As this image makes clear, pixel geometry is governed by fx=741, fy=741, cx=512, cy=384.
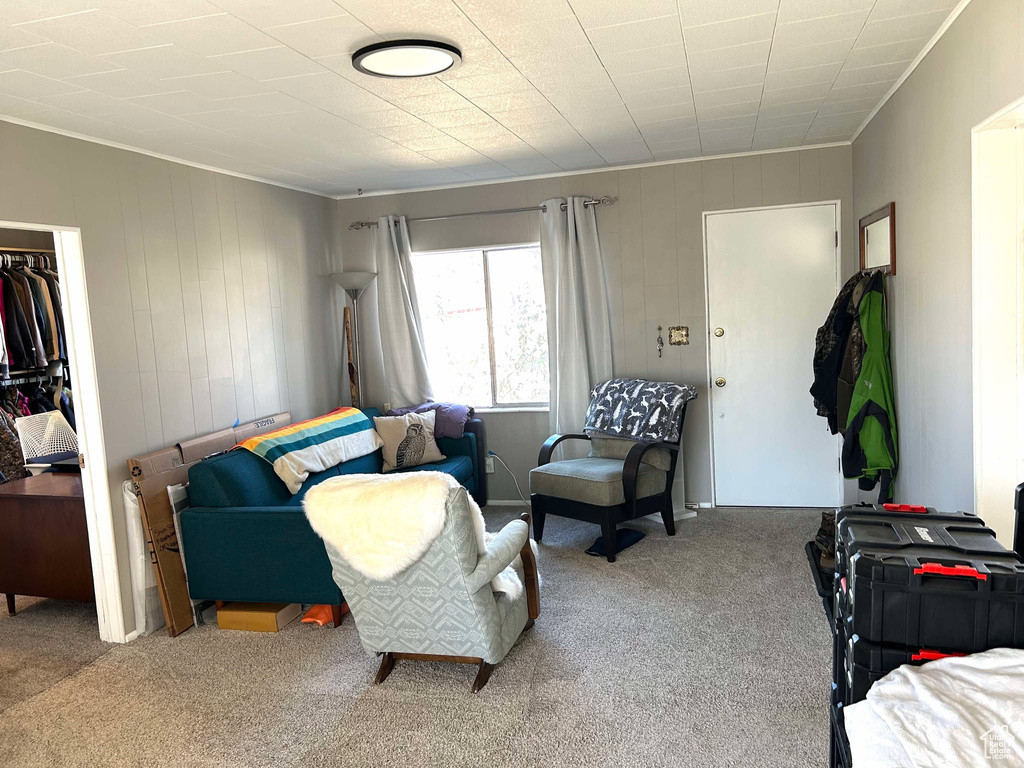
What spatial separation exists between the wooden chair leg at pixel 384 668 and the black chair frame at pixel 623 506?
1.58 meters

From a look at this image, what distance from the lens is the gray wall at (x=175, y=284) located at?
3297 mm

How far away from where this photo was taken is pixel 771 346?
4879 millimetres

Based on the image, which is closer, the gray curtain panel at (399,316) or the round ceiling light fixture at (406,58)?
the round ceiling light fixture at (406,58)

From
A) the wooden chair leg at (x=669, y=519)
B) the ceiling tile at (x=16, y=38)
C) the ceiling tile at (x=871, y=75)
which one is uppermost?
the ceiling tile at (x=871, y=75)

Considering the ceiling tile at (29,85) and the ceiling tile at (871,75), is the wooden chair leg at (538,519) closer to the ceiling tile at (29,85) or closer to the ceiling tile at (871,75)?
the ceiling tile at (871,75)

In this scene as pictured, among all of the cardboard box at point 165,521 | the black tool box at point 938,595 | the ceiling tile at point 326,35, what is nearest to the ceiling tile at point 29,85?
the ceiling tile at point 326,35

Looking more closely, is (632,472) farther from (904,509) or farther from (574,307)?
(904,509)

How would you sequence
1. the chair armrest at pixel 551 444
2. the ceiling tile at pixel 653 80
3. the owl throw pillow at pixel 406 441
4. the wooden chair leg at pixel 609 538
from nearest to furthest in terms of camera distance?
the ceiling tile at pixel 653 80 → the wooden chair leg at pixel 609 538 → the chair armrest at pixel 551 444 → the owl throw pillow at pixel 406 441

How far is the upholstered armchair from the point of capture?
4.27 m

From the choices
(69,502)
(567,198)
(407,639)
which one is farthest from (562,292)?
(69,502)

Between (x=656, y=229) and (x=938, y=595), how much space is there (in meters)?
3.75

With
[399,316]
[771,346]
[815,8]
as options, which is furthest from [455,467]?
[815,8]

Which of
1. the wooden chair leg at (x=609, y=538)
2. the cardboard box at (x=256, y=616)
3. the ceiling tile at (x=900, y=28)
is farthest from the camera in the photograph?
the wooden chair leg at (x=609, y=538)

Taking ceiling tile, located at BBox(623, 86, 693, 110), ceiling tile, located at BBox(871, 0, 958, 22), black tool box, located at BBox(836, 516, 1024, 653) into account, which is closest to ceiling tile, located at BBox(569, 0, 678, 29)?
ceiling tile, located at BBox(871, 0, 958, 22)
